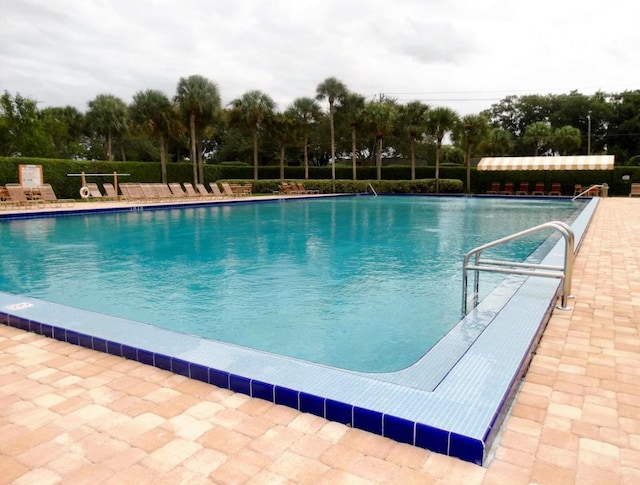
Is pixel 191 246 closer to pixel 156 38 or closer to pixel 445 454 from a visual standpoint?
pixel 445 454

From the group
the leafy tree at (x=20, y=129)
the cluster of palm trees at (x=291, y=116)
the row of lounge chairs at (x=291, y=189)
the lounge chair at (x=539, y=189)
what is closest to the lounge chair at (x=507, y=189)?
the lounge chair at (x=539, y=189)

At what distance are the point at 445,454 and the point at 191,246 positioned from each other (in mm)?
8048

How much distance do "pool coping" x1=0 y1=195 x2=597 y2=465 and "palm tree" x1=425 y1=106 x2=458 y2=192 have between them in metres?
27.7

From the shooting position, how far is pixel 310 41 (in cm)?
2325

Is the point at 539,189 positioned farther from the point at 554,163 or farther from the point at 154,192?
the point at 154,192

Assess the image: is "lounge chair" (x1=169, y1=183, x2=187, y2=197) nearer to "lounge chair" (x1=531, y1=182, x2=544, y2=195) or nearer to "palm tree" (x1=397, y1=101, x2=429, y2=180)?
"palm tree" (x1=397, y1=101, x2=429, y2=180)

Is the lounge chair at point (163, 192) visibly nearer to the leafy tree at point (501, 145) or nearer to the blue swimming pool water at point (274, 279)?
the blue swimming pool water at point (274, 279)

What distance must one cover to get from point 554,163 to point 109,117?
1270 inches

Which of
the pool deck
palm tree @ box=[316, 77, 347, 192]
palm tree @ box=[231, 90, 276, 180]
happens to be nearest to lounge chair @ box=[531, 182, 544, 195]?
palm tree @ box=[316, 77, 347, 192]

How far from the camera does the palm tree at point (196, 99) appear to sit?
2889 cm

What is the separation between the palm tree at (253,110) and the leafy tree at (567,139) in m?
26.1

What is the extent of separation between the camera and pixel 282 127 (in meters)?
32.8

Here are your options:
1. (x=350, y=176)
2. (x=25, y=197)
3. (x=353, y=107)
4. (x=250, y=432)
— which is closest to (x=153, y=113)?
(x=353, y=107)

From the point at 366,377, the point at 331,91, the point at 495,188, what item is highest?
the point at 331,91
